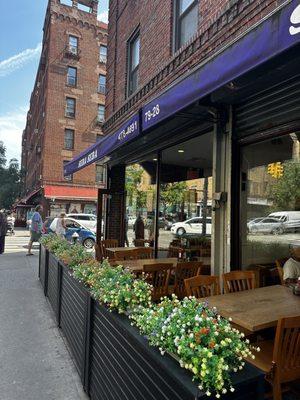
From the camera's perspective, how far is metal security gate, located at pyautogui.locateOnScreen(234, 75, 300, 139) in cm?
444

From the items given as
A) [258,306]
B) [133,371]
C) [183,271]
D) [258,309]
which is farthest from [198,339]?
[183,271]

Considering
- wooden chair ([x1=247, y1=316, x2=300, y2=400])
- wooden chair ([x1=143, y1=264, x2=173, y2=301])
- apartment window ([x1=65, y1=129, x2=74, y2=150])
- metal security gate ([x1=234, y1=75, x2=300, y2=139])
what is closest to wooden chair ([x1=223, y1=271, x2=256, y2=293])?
wooden chair ([x1=143, y1=264, x2=173, y2=301])

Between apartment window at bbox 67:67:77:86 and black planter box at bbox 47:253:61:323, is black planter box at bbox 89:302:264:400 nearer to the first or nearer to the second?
black planter box at bbox 47:253:61:323

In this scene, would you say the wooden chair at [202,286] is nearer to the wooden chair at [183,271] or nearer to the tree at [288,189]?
the wooden chair at [183,271]

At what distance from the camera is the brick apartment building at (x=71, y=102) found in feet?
106

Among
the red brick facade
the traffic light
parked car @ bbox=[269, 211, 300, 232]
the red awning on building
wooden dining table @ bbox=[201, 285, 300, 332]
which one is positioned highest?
the red brick facade

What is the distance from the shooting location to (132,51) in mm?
10961

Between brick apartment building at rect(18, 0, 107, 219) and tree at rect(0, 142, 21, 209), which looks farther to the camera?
tree at rect(0, 142, 21, 209)

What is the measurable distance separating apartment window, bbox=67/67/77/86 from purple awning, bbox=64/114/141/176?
26.5 m

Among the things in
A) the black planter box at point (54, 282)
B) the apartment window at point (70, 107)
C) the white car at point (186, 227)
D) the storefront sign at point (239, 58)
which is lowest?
the black planter box at point (54, 282)

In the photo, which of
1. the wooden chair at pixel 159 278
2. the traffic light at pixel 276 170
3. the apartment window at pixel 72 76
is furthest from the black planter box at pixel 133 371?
the apartment window at pixel 72 76

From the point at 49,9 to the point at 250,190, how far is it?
3515 centimetres

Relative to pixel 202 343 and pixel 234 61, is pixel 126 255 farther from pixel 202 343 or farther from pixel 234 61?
pixel 202 343

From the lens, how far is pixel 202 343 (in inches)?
75.6
